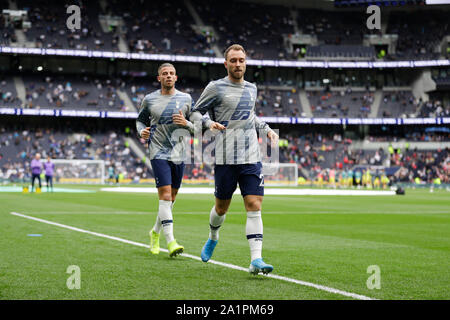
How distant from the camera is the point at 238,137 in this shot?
7574mm

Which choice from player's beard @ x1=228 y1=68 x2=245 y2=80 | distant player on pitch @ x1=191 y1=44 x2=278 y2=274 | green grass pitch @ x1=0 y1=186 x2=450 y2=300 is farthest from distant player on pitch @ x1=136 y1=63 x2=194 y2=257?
player's beard @ x1=228 y1=68 x2=245 y2=80

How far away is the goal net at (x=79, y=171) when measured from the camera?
51.0 meters

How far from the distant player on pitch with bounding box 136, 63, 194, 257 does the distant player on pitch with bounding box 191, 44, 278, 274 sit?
1702mm

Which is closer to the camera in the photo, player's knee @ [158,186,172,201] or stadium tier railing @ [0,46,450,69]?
player's knee @ [158,186,172,201]

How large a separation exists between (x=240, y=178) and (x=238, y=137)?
1.59 ft

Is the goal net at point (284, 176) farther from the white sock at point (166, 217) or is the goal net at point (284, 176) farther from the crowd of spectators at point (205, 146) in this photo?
the white sock at point (166, 217)

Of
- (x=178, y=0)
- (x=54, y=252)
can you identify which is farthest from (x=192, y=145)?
(x=54, y=252)

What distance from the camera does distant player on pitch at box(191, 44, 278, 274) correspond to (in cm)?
746

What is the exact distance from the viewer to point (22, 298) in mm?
5652

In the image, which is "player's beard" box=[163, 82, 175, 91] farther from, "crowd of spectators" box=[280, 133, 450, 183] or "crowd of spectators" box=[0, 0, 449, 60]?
"crowd of spectators" box=[0, 0, 449, 60]

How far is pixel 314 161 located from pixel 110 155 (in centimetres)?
1897

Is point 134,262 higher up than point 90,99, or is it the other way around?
point 90,99

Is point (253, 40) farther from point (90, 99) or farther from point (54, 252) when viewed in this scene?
point (54, 252)
